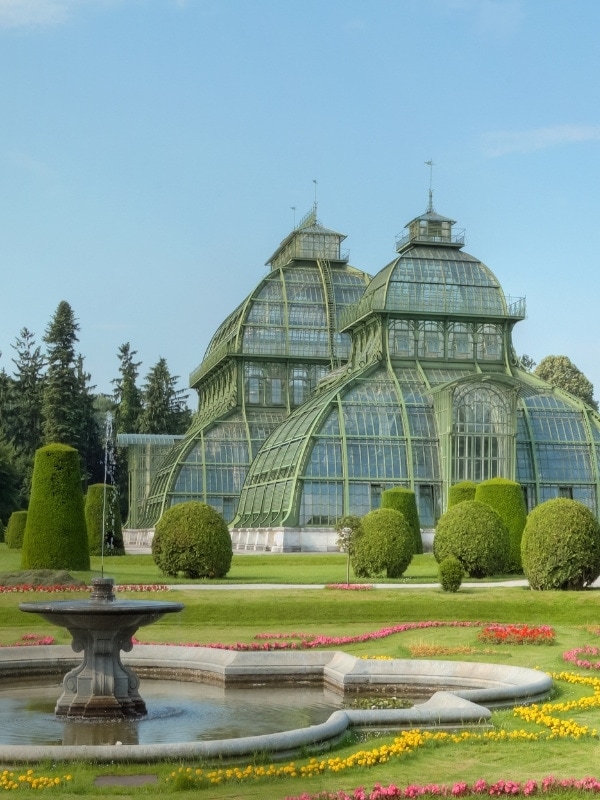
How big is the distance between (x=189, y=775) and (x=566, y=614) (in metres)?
20.1

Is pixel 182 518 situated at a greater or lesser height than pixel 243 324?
lesser

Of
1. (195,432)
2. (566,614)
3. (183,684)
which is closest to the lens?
(183,684)

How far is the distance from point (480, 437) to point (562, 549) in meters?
28.6

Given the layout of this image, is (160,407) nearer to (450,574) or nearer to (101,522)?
(101,522)

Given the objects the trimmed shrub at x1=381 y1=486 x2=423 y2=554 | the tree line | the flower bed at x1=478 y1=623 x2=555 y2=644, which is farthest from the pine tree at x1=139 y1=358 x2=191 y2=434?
the flower bed at x1=478 y1=623 x2=555 y2=644

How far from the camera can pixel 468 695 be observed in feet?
55.8

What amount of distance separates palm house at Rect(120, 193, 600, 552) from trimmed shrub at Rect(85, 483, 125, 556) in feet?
32.1

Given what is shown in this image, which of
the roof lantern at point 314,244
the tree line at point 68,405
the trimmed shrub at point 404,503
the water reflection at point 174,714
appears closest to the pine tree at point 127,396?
the tree line at point 68,405

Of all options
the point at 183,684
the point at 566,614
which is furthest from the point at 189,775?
the point at 566,614

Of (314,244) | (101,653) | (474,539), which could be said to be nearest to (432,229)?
(314,244)

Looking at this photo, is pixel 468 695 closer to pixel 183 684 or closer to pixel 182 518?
pixel 183 684

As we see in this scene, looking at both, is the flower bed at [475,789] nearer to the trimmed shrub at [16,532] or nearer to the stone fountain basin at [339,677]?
the stone fountain basin at [339,677]

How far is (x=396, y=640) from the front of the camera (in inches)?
1011

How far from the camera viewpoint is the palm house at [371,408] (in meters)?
64.6
